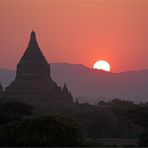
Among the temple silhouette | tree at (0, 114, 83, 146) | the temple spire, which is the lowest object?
tree at (0, 114, 83, 146)

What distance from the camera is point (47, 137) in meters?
32.7

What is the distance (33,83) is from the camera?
88188 mm

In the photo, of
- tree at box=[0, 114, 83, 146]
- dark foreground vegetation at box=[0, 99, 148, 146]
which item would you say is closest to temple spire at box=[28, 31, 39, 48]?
dark foreground vegetation at box=[0, 99, 148, 146]

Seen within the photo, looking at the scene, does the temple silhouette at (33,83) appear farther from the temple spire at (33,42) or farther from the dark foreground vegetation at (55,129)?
the dark foreground vegetation at (55,129)

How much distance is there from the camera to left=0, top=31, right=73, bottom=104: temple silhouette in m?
86.5

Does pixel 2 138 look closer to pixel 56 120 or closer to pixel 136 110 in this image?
pixel 56 120

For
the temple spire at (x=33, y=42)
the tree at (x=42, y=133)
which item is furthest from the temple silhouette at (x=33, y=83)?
the tree at (x=42, y=133)

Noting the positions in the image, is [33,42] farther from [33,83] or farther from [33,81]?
[33,83]

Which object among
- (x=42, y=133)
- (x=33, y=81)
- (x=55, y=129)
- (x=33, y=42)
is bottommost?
(x=42, y=133)

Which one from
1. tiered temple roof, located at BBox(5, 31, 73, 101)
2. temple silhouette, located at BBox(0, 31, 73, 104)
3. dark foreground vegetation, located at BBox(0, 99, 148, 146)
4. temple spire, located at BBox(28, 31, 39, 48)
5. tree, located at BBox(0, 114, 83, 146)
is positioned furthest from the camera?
temple spire, located at BBox(28, 31, 39, 48)

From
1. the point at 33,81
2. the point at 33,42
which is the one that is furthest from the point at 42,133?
the point at 33,42

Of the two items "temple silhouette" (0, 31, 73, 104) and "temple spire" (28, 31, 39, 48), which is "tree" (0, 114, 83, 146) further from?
"temple spire" (28, 31, 39, 48)

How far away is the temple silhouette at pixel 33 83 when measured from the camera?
284 ft

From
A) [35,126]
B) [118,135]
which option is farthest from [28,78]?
[35,126]
